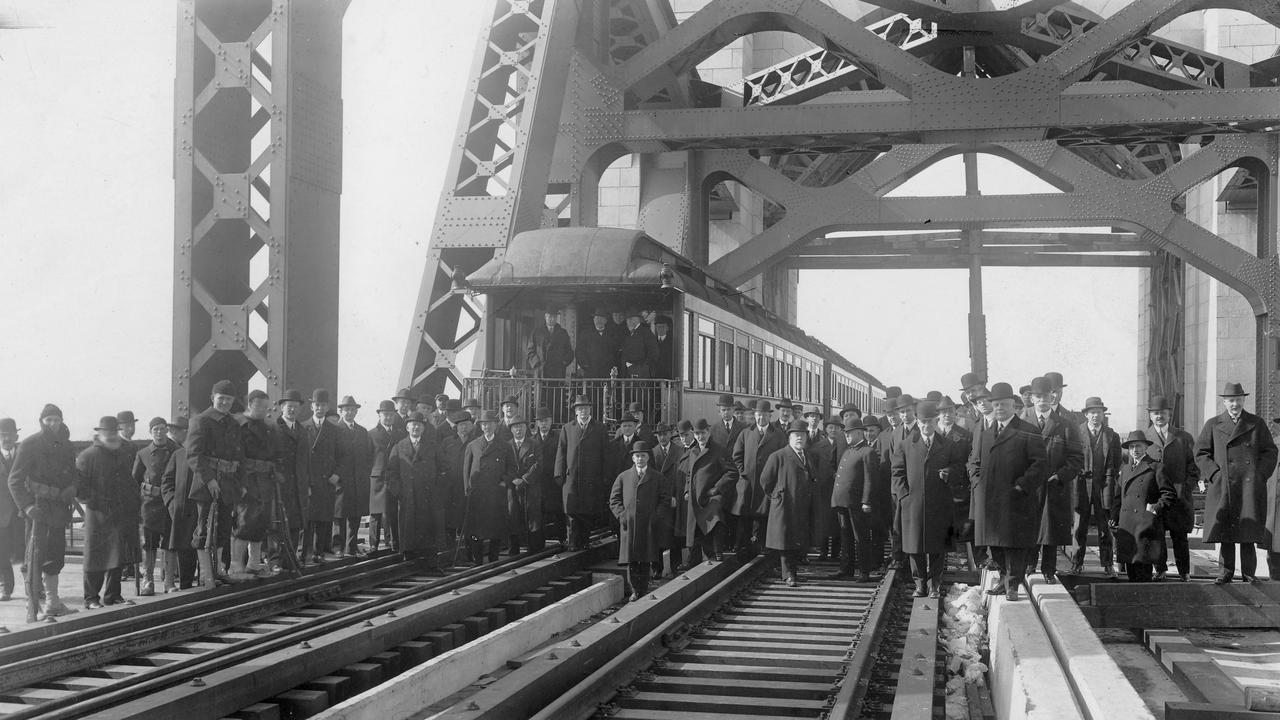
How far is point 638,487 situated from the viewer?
10695mm

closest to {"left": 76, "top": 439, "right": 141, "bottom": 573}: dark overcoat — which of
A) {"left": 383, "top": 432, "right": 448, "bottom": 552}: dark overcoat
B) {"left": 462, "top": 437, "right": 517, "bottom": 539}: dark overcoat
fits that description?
{"left": 383, "top": 432, "right": 448, "bottom": 552}: dark overcoat

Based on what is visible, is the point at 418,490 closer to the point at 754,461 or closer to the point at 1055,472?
the point at 754,461

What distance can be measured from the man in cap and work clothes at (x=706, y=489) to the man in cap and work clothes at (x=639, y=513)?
1060 millimetres

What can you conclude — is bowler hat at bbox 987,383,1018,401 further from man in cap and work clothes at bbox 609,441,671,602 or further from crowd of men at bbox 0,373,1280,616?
man in cap and work clothes at bbox 609,441,671,602

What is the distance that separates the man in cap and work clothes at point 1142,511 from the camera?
10594 millimetres

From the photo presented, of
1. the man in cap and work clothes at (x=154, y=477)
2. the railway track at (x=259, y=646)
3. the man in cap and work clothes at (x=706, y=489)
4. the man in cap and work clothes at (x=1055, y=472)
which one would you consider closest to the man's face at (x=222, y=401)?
the man in cap and work clothes at (x=154, y=477)

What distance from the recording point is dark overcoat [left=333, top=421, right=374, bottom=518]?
1234 centimetres

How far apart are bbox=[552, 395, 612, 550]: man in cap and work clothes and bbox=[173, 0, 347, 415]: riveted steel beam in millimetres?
3348

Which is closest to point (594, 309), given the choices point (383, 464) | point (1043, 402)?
point (383, 464)

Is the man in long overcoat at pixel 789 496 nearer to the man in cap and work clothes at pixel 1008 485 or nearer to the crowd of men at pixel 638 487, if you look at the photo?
the crowd of men at pixel 638 487

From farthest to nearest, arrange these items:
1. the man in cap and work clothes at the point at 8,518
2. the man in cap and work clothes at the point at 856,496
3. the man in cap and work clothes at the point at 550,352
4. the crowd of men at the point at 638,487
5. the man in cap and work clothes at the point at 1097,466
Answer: the man in cap and work clothes at the point at 550,352, the man in cap and work clothes at the point at 856,496, the man in cap and work clothes at the point at 1097,466, the man in cap and work clothes at the point at 8,518, the crowd of men at the point at 638,487

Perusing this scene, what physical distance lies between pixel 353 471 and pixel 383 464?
37cm

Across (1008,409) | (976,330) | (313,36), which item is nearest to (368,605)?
(313,36)

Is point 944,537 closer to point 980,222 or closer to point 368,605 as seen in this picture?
point 368,605
